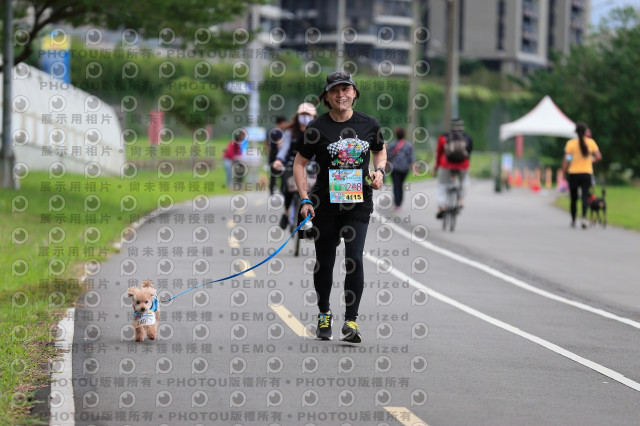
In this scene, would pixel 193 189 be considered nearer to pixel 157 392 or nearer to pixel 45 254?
pixel 45 254

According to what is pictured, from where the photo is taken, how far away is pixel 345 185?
9516 mm

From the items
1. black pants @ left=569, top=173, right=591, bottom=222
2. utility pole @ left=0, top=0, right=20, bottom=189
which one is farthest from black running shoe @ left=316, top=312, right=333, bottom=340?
utility pole @ left=0, top=0, right=20, bottom=189

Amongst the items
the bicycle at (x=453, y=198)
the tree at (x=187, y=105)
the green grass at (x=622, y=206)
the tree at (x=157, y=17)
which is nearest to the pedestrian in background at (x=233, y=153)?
the tree at (x=157, y=17)

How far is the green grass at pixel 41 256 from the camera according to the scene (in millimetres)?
8281

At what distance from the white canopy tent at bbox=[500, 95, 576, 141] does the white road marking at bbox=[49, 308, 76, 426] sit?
32.2m

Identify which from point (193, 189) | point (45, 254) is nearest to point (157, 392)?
point (45, 254)

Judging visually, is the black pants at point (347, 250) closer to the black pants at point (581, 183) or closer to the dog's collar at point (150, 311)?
the dog's collar at point (150, 311)

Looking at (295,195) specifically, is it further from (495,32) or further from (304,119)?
(495,32)

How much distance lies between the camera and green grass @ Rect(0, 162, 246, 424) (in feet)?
27.2

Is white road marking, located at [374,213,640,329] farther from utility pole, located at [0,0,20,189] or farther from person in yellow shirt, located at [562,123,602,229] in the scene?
utility pole, located at [0,0,20,189]

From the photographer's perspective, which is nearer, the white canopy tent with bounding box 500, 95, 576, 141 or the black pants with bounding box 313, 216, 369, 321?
the black pants with bounding box 313, 216, 369, 321

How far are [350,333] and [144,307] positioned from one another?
1.56m

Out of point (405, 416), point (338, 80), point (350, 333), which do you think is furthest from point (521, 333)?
point (405, 416)

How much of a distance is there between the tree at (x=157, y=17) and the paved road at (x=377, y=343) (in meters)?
8.32
